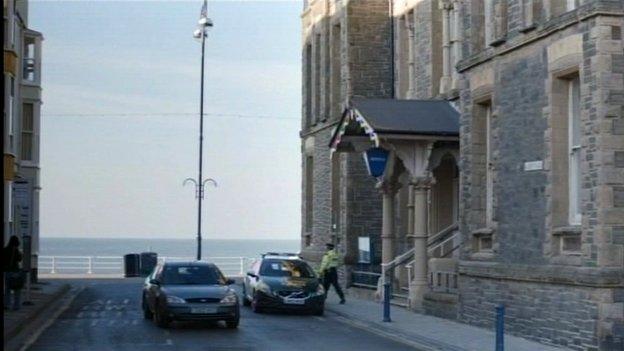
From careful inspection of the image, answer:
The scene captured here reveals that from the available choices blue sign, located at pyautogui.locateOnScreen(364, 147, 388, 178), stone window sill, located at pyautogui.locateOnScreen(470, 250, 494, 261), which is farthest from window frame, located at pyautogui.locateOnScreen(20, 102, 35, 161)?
stone window sill, located at pyautogui.locateOnScreen(470, 250, 494, 261)

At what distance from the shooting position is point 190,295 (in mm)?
24141

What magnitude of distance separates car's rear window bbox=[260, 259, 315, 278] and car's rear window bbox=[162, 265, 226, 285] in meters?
4.10

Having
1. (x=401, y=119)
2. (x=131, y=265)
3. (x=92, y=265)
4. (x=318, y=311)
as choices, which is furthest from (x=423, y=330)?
(x=92, y=265)

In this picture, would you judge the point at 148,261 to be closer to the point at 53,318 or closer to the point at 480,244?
the point at 53,318

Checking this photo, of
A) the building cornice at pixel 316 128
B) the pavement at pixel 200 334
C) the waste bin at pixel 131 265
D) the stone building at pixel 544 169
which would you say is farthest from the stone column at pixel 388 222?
the waste bin at pixel 131 265

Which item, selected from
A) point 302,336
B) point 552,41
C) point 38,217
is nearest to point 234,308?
point 302,336

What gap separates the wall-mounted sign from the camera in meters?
21.5

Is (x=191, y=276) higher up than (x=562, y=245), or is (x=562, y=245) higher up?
(x=562, y=245)

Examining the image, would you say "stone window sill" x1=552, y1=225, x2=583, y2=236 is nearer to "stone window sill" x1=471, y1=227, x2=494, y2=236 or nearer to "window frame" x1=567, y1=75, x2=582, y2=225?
"window frame" x1=567, y1=75, x2=582, y2=225

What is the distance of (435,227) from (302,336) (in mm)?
10536

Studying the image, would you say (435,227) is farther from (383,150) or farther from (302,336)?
(302,336)

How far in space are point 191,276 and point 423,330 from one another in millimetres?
5396

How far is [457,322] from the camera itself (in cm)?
2541

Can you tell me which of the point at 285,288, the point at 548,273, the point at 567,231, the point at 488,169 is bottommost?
the point at 285,288
